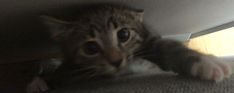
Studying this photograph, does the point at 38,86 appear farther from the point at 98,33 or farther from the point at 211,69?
the point at 211,69

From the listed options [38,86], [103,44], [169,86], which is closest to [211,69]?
[169,86]

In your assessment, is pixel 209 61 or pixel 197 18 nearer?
pixel 209 61

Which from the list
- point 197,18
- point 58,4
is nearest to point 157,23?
point 197,18

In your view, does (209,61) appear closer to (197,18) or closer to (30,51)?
(197,18)

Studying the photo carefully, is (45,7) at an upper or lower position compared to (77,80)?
upper

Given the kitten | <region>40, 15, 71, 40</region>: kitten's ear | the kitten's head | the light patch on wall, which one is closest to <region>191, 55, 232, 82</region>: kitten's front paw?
the kitten

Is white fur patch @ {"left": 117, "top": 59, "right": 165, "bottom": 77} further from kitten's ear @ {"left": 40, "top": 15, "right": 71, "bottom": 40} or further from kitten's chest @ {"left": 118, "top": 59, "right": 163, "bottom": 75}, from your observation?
kitten's ear @ {"left": 40, "top": 15, "right": 71, "bottom": 40}
